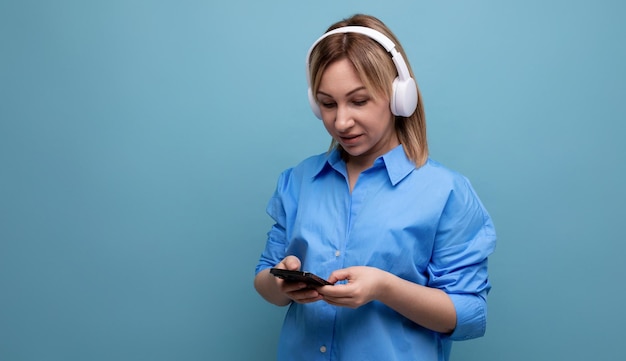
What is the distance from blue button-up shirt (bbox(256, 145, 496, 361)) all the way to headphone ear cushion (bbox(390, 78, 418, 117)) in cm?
12

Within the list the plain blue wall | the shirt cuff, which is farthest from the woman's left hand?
the plain blue wall

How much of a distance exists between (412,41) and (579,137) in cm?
60

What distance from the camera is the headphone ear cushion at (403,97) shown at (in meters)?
1.67

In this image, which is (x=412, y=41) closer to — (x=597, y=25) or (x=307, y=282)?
(x=597, y=25)

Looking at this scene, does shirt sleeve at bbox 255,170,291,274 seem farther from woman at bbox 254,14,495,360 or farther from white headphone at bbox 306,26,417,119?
white headphone at bbox 306,26,417,119

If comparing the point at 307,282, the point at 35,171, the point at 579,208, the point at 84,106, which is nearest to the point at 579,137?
the point at 579,208

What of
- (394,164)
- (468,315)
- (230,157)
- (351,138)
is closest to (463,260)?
(468,315)

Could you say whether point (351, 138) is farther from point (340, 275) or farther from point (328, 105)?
point (340, 275)

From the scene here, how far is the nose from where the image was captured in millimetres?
1644

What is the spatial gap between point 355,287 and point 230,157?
1.01 metres

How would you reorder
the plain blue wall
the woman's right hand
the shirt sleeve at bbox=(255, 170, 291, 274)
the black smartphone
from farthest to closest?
1. the plain blue wall
2. the shirt sleeve at bbox=(255, 170, 291, 274)
3. the woman's right hand
4. the black smartphone

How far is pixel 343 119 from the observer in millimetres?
1646

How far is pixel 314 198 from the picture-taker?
181 centimetres

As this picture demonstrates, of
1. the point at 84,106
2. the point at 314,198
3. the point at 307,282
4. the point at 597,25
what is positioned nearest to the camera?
the point at 307,282
